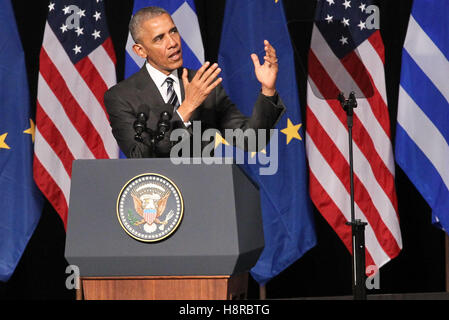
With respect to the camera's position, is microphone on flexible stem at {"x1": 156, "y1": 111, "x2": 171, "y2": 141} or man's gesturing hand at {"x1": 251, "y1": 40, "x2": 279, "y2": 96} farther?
man's gesturing hand at {"x1": 251, "y1": 40, "x2": 279, "y2": 96}

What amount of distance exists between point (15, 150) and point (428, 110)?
2.82 m

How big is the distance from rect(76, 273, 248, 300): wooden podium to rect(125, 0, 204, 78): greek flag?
2477 millimetres

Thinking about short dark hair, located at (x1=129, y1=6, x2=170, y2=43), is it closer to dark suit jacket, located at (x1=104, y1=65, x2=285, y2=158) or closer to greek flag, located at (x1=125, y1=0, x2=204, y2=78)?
dark suit jacket, located at (x1=104, y1=65, x2=285, y2=158)

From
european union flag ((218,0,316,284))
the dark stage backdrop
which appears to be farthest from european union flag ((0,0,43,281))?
european union flag ((218,0,316,284))

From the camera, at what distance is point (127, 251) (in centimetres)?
208

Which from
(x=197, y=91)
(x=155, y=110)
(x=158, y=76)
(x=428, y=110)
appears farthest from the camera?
(x=428, y=110)

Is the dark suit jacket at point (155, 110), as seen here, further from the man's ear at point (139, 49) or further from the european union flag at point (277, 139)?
the european union flag at point (277, 139)

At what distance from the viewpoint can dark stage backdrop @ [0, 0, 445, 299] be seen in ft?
15.5

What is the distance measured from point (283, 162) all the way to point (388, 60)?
1.20 meters

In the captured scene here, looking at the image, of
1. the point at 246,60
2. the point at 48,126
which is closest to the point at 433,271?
the point at 246,60

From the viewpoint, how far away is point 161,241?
2.09 m

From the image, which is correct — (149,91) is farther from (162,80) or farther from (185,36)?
(185,36)

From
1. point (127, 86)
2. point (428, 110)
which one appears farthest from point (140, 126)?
point (428, 110)

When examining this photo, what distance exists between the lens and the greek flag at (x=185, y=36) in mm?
4395
